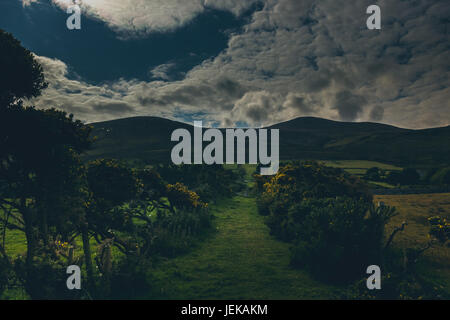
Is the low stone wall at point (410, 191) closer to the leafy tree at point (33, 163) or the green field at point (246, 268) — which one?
the green field at point (246, 268)

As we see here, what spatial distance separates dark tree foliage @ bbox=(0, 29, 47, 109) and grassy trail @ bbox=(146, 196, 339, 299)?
431 inches

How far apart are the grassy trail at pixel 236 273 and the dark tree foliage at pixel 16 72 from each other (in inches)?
431

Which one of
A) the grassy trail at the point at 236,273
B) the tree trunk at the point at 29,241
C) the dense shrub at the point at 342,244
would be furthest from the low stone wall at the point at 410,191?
the tree trunk at the point at 29,241

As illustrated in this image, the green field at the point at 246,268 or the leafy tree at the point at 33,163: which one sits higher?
the leafy tree at the point at 33,163

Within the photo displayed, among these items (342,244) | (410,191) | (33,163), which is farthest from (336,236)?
(410,191)

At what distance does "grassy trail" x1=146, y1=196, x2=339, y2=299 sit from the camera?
11914 mm

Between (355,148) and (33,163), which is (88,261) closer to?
(33,163)

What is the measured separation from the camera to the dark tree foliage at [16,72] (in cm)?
1045

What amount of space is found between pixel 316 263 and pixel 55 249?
509 inches

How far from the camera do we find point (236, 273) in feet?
45.8
